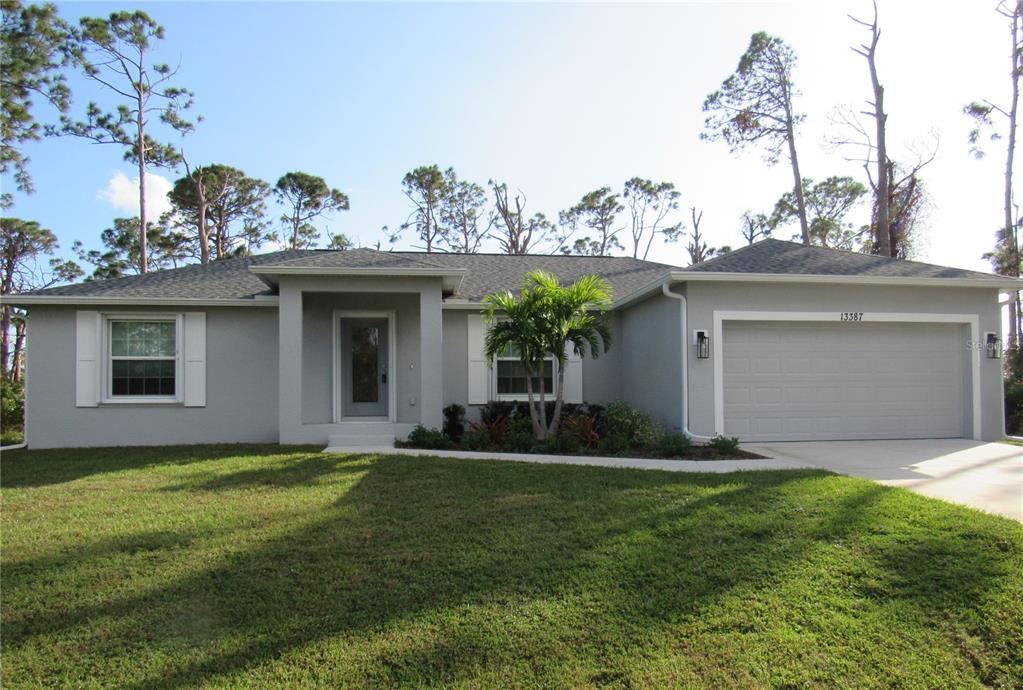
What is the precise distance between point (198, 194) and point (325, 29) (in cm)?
2070

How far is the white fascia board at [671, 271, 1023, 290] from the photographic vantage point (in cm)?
954

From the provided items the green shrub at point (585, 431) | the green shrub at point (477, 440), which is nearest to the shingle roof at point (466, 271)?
the green shrub at point (585, 431)

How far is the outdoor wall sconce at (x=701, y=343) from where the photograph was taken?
31.4ft

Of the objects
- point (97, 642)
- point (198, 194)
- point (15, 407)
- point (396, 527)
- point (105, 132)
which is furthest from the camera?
point (198, 194)

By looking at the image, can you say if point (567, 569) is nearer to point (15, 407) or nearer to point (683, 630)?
point (683, 630)

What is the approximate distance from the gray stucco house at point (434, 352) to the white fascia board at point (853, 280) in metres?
0.03

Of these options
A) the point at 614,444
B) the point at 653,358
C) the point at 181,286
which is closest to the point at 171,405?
the point at 181,286

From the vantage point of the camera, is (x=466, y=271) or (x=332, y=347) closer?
(x=466, y=271)

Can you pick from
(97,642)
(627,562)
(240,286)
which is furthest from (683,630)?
(240,286)

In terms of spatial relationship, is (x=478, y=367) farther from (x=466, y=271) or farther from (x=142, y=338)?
(x=142, y=338)

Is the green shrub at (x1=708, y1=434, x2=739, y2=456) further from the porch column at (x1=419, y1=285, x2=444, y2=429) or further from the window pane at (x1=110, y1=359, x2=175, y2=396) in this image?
the window pane at (x1=110, y1=359, x2=175, y2=396)

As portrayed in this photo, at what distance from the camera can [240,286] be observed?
1159 cm

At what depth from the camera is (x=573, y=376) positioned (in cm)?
1219

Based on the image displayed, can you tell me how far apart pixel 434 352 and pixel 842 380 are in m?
6.86
